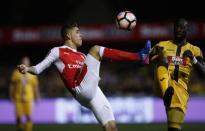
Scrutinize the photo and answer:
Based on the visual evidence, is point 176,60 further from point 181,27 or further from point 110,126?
point 110,126

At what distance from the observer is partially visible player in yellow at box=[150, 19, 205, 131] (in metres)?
8.52

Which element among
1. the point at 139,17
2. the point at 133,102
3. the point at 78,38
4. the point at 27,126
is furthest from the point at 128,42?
the point at 78,38

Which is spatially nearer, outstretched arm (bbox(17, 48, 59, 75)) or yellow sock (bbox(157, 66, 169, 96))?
outstretched arm (bbox(17, 48, 59, 75))

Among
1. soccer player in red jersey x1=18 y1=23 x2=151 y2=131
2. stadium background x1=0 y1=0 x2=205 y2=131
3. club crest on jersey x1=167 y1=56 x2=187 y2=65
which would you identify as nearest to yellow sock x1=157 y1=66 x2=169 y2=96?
club crest on jersey x1=167 y1=56 x2=187 y2=65

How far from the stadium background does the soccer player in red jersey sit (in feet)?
33.7

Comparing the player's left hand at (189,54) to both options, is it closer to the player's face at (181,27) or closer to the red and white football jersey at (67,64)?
the player's face at (181,27)

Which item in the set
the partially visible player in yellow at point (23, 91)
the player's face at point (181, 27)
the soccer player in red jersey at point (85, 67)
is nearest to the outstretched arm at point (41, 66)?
the soccer player in red jersey at point (85, 67)

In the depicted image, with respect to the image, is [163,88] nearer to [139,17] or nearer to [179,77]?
[179,77]

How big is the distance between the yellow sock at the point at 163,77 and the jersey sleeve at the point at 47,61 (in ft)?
4.85

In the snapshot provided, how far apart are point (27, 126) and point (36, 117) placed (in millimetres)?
4835

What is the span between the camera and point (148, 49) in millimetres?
7742

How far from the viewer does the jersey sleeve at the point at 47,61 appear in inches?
326

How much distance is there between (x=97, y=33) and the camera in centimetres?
2256

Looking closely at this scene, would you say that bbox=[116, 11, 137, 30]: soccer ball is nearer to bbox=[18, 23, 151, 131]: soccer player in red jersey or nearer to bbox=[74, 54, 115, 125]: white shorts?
bbox=[18, 23, 151, 131]: soccer player in red jersey
